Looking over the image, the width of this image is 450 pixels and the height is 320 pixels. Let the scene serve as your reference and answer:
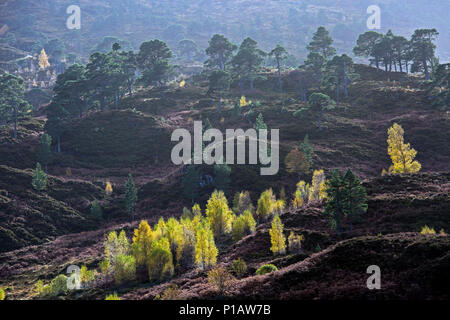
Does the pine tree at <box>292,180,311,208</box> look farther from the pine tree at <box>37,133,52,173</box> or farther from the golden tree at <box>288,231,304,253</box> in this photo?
the pine tree at <box>37,133,52,173</box>

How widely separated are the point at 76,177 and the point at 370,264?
6605 cm

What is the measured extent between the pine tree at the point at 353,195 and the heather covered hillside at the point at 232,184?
0.51ft

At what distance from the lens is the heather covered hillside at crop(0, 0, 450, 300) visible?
26.2 m

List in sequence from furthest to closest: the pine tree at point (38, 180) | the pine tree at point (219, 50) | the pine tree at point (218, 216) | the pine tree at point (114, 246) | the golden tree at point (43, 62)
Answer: the golden tree at point (43, 62)
the pine tree at point (219, 50)
the pine tree at point (38, 180)
the pine tree at point (218, 216)
the pine tree at point (114, 246)

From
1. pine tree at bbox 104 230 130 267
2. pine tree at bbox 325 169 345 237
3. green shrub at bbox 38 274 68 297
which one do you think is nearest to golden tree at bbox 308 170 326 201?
pine tree at bbox 325 169 345 237

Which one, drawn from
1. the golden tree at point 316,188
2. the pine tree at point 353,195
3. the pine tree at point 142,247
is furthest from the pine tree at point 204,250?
the golden tree at point 316,188

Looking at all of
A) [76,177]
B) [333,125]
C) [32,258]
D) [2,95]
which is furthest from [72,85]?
[333,125]

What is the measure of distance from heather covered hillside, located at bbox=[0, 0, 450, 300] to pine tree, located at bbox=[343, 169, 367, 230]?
154mm

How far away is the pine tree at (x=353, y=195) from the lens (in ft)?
120

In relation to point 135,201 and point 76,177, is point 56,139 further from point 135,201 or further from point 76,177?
point 135,201

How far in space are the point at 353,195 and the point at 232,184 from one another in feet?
94.0

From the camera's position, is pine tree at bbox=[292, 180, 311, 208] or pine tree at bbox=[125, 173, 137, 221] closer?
pine tree at bbox=[292, 180, 311, 208]

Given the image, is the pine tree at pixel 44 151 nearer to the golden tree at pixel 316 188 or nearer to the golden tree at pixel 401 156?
the golden tree at pixel 316 188
